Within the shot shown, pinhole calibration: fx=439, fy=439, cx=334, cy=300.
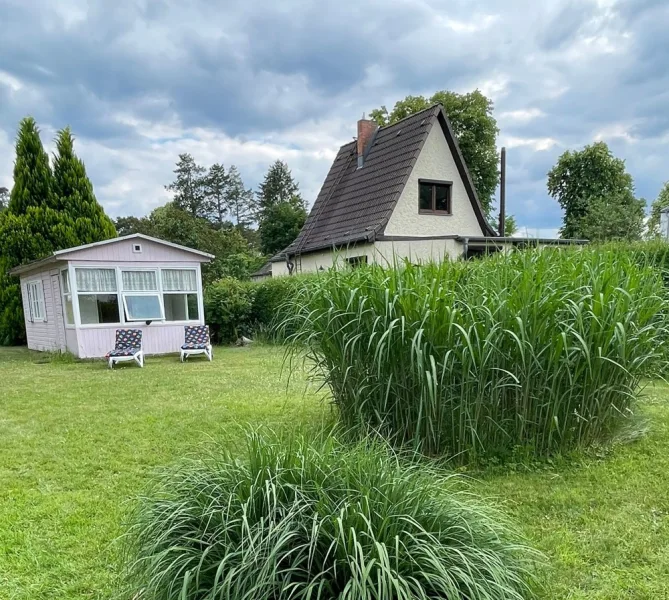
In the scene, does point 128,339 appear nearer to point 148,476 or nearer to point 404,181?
point 148,476

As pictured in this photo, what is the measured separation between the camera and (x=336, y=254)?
3939 mm

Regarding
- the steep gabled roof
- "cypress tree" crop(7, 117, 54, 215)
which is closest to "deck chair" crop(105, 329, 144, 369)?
the steep gabled roof

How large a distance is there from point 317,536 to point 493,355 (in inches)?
79.0

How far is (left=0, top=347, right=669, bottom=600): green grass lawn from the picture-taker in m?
2.10

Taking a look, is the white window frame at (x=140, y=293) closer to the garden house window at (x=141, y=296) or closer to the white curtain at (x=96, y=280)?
the garden house window at (x=141, y=296)

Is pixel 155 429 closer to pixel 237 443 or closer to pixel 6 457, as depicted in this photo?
pixel 6 457

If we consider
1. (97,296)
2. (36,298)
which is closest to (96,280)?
(97,296)

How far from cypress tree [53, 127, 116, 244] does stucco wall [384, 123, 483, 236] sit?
9.81m

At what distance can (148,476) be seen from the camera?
3.36 m

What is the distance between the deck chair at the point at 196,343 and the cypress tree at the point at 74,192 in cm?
637

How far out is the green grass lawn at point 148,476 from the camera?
82.6 inches

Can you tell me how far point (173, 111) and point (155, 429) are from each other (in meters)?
12.0

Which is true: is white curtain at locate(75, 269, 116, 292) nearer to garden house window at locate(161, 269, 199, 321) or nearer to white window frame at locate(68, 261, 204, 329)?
white window frame at locate(68, 261, 204, 329)

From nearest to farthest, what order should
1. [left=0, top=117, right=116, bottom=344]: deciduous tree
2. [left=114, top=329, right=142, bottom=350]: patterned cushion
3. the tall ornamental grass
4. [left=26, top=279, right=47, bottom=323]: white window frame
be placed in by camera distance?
the tall ornamental grass
[left=114, top=329, right=142, bottom=350]: patterned cushion
[left=26, top=279, right=47, bottom=323]: white window frame
[left=0, top=117, right=116, bottom=344]: deciduous tree
